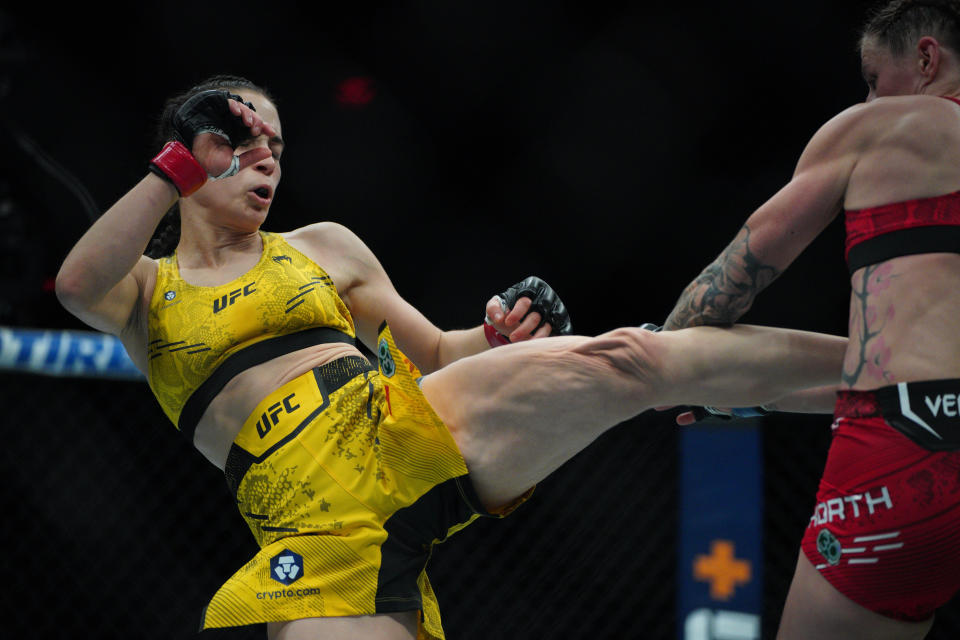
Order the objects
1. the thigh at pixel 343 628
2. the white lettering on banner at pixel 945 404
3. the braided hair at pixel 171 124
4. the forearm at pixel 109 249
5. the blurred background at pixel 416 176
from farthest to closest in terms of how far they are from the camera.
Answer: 1. the blurred background at pixel 416 176
2. the braided hair at pixel 171 124
3. the forearm at pixel 109 249
4. the thigh at pixel 343 628
5. the white lettering on banner at pixel 945 404

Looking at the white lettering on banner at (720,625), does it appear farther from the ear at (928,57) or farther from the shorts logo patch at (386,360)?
the ear at (928,57)

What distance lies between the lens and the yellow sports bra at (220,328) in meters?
1.61

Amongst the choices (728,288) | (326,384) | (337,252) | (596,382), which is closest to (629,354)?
(596,382)

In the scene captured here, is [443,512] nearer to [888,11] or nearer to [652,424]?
[888,11]

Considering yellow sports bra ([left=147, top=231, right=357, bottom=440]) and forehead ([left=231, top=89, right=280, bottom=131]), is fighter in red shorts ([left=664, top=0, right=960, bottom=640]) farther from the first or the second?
forehead ([left=231, top=89, right=280, bottom=131])

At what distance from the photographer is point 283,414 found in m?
1.56

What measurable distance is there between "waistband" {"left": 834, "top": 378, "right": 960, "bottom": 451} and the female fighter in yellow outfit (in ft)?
0.49

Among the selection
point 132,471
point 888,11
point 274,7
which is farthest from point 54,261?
point 888,11

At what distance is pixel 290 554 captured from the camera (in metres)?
1.44

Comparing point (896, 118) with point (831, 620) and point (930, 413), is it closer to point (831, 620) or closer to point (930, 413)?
point (930, 413)

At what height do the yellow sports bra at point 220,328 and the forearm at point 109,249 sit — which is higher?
the forearm at point 109,249

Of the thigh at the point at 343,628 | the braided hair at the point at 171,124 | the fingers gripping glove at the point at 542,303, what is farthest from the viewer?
the braided hair at the point at 171,124

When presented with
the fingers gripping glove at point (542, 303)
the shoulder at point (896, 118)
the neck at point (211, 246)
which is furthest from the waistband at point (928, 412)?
the neck at point (211, 246)

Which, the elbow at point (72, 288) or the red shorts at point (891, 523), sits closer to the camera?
the red shorts at point (891, 523)
